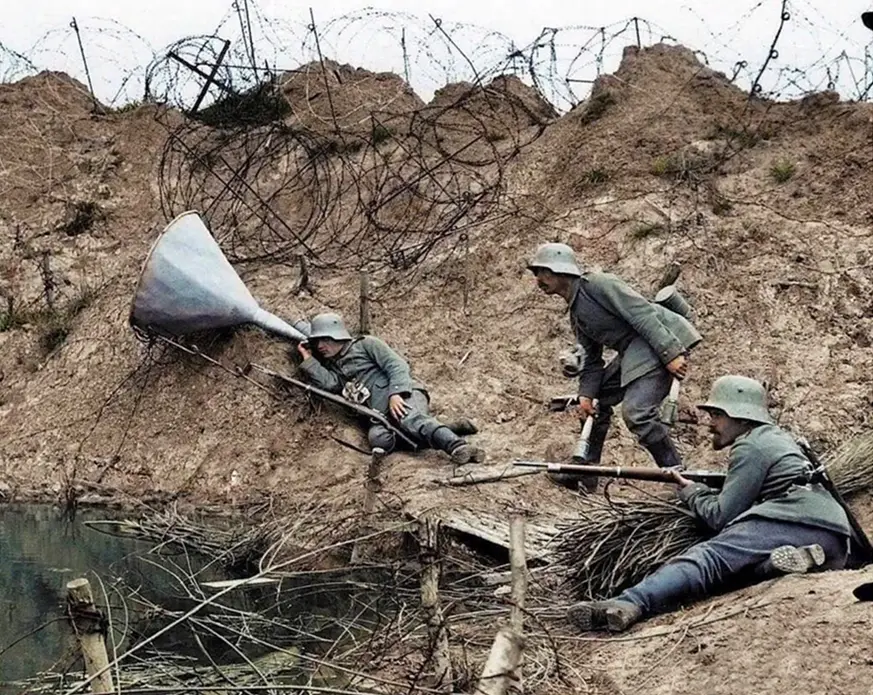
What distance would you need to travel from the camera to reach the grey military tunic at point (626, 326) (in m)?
8.28

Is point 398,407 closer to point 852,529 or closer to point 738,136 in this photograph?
point 852,529

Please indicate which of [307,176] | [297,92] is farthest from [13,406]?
[297,92]

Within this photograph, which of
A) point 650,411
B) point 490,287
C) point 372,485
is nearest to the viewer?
point 650,411

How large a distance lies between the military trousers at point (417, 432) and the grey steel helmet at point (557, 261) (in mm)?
2363

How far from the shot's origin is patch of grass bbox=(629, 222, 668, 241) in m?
13.8

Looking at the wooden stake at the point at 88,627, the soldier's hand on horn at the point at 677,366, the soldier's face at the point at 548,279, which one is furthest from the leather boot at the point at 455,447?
the wooden stake at the point at 88,627

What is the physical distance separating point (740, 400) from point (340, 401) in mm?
5347

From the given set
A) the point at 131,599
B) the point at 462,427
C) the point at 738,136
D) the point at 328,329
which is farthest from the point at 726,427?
the point at 738,136

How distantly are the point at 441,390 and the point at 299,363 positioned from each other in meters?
1.47

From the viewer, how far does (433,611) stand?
4930 millimetres

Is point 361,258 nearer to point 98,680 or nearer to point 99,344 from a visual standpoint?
point 99,344

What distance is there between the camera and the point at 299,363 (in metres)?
12.4

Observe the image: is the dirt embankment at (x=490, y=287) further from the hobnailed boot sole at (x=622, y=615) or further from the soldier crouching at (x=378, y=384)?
the hobnailed boot sole at (x=622, y=615)

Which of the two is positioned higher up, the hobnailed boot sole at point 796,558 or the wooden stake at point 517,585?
the wooden stake at point 517,585
